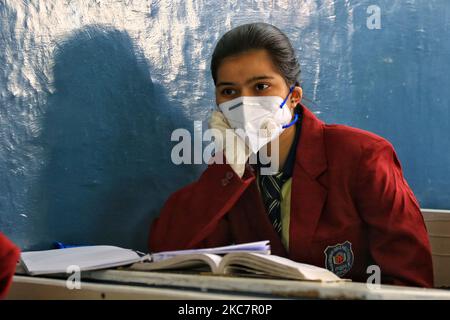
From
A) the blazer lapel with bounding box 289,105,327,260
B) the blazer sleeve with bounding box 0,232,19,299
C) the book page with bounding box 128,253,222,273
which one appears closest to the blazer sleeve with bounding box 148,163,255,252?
the blazer lapel with bounding box 289,105,327,260

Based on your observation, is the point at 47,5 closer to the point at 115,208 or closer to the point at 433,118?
the point at 115,208

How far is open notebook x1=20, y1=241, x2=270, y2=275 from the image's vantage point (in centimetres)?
134

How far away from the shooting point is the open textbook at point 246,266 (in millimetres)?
1199

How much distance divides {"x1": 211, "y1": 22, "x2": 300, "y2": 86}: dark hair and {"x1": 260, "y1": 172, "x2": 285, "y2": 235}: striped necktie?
0.26 meters

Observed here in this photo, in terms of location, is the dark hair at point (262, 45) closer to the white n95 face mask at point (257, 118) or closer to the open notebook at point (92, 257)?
the white n95 face mask at point (257, 118)

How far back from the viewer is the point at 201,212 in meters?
1.93

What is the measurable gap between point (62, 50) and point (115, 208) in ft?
1.39

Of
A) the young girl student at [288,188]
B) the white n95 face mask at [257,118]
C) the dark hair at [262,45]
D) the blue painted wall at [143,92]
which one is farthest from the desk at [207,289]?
the dark hair at [262,45]

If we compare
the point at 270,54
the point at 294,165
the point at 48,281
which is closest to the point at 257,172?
the point at 294,165

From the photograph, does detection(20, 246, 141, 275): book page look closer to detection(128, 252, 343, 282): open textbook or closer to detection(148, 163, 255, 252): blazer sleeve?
detection(128, 252, 343, 282): open textbook

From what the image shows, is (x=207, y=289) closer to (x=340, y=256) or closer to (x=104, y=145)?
(x=340, y=256)

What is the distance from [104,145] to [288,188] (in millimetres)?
464

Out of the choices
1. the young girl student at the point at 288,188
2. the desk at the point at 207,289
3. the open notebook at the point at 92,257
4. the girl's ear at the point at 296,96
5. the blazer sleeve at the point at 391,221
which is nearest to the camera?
the desk at the point at 207,289

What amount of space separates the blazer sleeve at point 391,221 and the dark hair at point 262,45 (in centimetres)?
32
